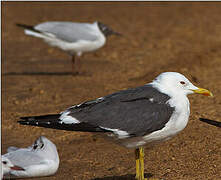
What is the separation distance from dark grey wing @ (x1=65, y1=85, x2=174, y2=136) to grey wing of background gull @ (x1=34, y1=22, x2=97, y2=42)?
6048 mm

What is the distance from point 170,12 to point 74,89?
8016 millimetres

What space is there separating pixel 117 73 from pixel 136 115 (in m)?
6.05

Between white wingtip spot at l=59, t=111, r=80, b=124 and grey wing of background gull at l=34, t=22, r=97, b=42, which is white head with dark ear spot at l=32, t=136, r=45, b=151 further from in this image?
grey wing of background gull at l=34, t=22, r=97, b=42

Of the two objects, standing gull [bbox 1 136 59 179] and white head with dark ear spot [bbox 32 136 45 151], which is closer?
standing gull [bbox 1 136 59 179]

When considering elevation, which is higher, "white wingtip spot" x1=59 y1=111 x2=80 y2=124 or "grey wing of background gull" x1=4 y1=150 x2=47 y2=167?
"white wingtip spot" x1=59 y1=111 x2=80 y2=124

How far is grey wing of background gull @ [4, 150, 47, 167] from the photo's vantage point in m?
6.64

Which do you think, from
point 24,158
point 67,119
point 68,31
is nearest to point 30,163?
point 24,158

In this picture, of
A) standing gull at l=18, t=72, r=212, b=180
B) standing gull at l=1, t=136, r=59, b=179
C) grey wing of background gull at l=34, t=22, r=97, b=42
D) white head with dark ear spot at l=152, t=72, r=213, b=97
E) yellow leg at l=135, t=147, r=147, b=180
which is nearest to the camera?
standing gull at l=18, t=72, r=212, b=180

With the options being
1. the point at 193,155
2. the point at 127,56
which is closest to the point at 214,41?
the point at 127,56

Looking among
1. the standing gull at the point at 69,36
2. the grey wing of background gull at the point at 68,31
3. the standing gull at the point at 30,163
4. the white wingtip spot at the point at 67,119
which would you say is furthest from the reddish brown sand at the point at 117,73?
the grey wing of background gull at the point at 68,31

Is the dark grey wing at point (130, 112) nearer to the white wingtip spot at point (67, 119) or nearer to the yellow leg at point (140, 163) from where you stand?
the white wingtip spot at point (67, 119)

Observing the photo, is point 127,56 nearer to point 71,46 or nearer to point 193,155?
point 71,46

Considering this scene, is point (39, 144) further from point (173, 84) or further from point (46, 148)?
point (173, 84)

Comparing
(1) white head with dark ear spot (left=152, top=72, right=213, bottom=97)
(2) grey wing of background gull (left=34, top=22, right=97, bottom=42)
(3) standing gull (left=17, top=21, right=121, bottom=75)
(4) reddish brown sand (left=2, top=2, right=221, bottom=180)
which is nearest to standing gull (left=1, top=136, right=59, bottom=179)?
(4) reddish brown sand (left=2, top=2, right=221, bottom=180)
